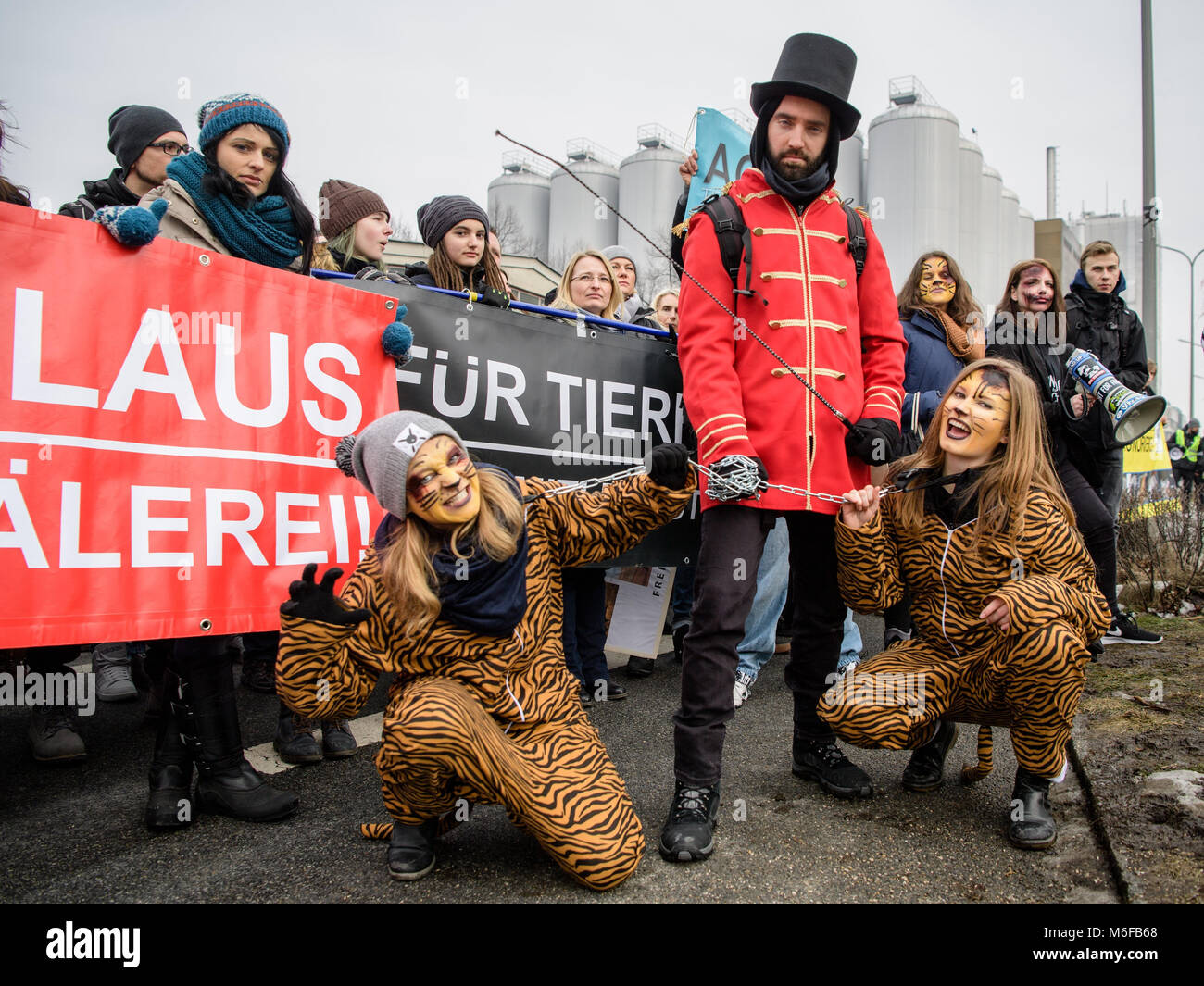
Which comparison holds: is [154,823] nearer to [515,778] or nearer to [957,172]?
[515,778]

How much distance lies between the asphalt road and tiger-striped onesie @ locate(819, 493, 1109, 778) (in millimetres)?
270

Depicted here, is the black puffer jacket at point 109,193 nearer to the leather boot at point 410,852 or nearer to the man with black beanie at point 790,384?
the man with black beanie at point 790,384

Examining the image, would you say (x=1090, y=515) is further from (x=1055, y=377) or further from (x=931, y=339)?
(x=931, y=339)

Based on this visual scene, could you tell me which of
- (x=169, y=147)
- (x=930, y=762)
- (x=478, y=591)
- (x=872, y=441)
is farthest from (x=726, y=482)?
(x=169, y=147)

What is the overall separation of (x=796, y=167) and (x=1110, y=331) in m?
3.24

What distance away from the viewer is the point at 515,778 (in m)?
2.37

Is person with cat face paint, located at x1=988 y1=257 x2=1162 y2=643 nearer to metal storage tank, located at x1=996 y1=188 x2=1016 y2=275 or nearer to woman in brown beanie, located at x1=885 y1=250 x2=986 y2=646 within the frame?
woman in brown beanie, located at x1=885 y1=250 x2=986 y2=646

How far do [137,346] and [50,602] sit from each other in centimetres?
82

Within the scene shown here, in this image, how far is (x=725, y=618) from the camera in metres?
2.76

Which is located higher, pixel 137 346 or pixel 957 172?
pixel 957 172

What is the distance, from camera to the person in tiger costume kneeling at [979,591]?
8.64ft
